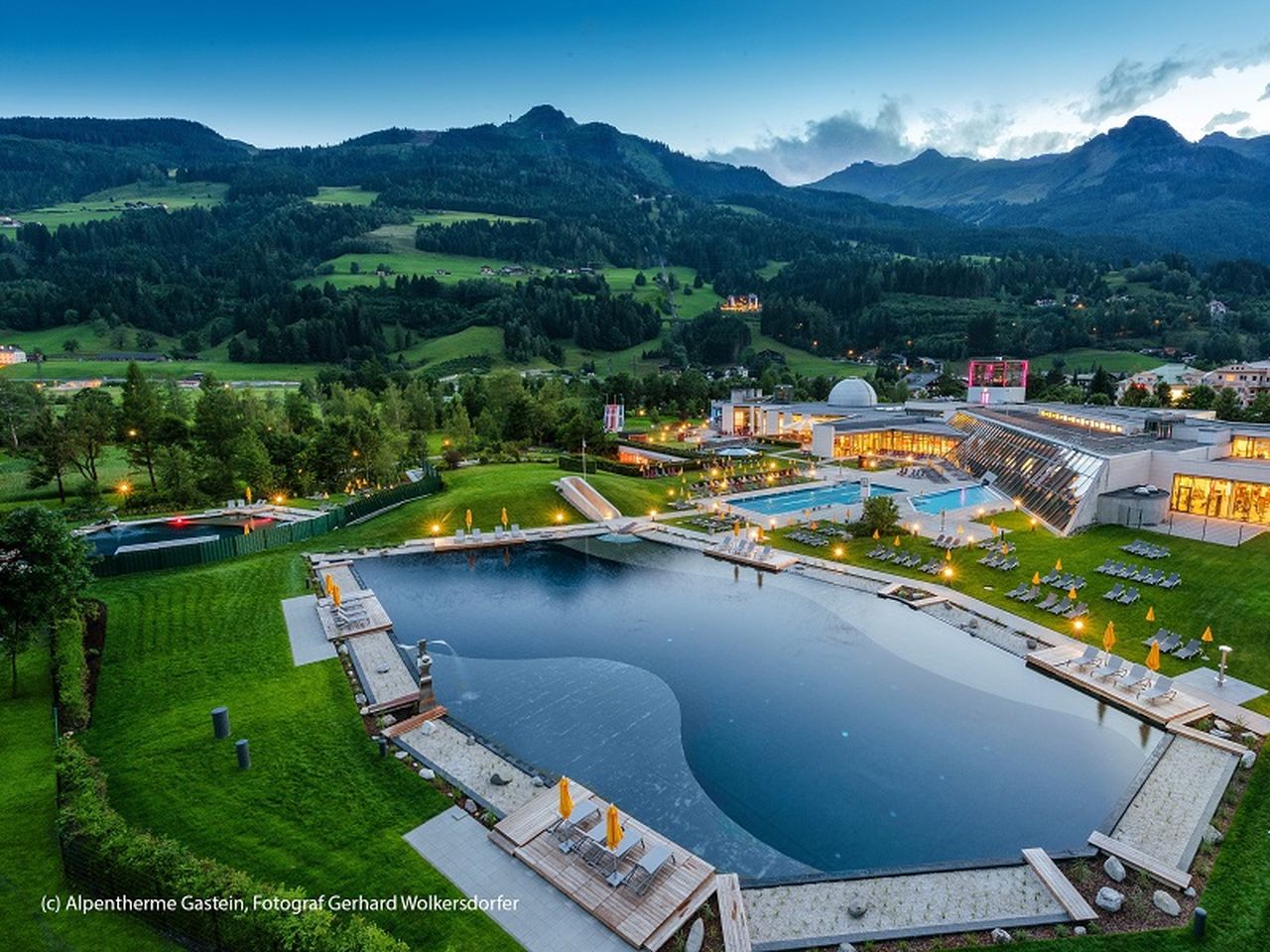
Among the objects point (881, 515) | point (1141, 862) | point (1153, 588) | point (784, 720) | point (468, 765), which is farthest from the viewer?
point (881, 515)

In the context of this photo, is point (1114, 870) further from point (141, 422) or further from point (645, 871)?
point (141, 422)

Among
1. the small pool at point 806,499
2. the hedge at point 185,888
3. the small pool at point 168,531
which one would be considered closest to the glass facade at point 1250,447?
the small pool at point 806,499

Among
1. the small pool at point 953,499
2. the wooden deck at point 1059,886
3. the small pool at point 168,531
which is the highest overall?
the wooden deck at point 1059,886

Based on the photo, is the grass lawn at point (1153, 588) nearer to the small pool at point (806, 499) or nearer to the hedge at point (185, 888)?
the small pool at point (806, 499)

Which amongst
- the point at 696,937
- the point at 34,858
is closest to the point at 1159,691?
the point at 696,937

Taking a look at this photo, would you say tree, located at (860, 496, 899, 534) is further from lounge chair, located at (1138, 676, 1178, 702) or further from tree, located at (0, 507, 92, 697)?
tree, located at (0, 507, 92, 697)

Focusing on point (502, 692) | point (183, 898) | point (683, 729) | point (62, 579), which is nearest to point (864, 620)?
point (683, 729)
